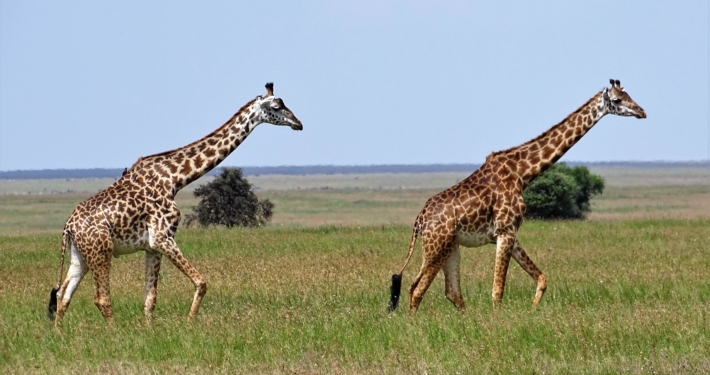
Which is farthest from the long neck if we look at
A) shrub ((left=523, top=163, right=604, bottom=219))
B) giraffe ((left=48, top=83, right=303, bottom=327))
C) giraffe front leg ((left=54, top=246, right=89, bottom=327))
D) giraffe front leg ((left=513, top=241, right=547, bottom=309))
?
shrub ((left=523, top=163, right=604, bottom=219))

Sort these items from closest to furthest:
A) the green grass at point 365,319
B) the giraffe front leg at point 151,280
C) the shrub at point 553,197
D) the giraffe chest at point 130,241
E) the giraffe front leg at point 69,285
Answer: the green grass at point 365,319 → the giraffe chest at point 130,241 → the giraffe front leg at point 69,285 → the giraffe front leg at point 151,280 → the shrub at point 553,197

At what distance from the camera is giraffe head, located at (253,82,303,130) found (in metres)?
13.3

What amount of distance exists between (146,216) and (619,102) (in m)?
5.97

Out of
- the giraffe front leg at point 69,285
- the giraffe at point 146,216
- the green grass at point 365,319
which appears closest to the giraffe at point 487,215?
the green grass at point 365,319

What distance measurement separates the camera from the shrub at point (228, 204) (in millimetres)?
36031

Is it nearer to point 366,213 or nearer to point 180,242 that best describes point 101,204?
point 180,242

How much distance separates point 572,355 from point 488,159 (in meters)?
3.59

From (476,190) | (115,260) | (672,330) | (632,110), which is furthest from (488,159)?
(115,260)

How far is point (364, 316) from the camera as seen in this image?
12.5m

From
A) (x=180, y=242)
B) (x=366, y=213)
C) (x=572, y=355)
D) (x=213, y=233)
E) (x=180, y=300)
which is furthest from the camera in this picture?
(x=366, y=213)

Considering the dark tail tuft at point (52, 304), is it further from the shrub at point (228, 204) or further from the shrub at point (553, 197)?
the shrub at point (553, 197)

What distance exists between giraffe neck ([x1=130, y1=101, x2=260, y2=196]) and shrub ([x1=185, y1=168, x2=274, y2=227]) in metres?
22.3

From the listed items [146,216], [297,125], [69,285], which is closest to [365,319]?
[297,125]

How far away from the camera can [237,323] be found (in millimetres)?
12195
